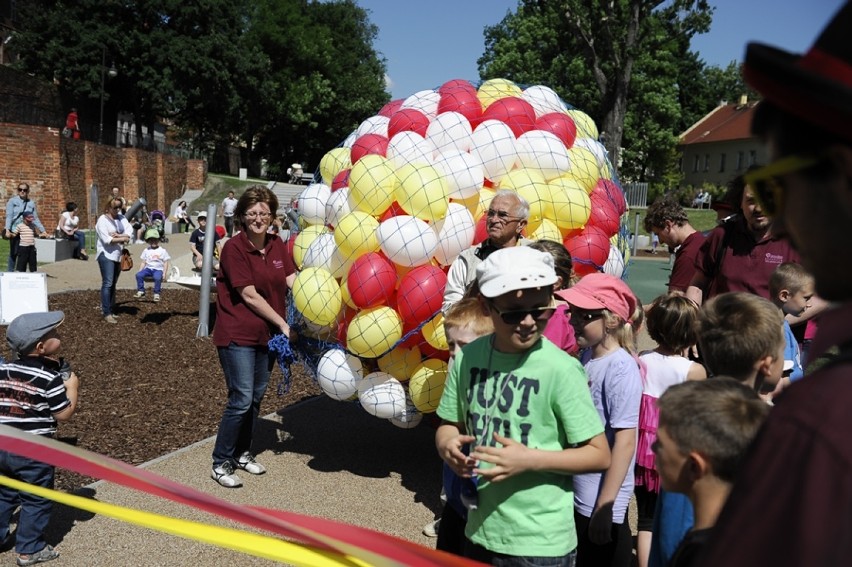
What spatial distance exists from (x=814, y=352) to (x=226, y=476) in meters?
5.41

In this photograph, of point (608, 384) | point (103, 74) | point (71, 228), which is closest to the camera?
point (608, 384)

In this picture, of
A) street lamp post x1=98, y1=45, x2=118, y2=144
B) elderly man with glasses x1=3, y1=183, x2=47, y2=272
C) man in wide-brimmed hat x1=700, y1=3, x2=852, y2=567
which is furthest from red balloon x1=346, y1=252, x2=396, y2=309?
street lamp post x1=98, y1=45, x2=118, y2=144

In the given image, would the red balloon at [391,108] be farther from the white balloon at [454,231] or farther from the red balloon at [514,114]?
the white balloon at [454,231]

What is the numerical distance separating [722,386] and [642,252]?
29455 mm

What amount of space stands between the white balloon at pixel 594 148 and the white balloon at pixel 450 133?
99cm

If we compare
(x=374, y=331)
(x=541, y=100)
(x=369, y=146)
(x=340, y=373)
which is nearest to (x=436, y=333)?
(x=374, y=331)

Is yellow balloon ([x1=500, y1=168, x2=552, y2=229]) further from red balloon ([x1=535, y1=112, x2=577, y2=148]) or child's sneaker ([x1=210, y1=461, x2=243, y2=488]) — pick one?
child's sneaker ([x1=210, y1=461, x2=243, y2=488])

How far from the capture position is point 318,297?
5297 mm

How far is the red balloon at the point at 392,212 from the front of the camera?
5273mm

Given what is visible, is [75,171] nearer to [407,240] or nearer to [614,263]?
[407,240]

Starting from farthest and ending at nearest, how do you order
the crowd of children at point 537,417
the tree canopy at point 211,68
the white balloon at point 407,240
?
the tree canopy at point 211,68, the white balloon at point 407,240, the crowd of children at point 537,417

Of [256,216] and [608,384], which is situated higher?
[256,216]

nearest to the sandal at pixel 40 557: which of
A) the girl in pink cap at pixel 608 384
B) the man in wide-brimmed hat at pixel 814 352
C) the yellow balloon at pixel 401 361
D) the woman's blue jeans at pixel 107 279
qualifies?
the yellow balloon at pixel 401 361

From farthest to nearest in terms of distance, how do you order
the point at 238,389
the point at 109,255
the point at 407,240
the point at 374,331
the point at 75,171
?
the point at 75,171, the point at 109,255, the point at 238,389, the point at 374,331, the point at 407,240
